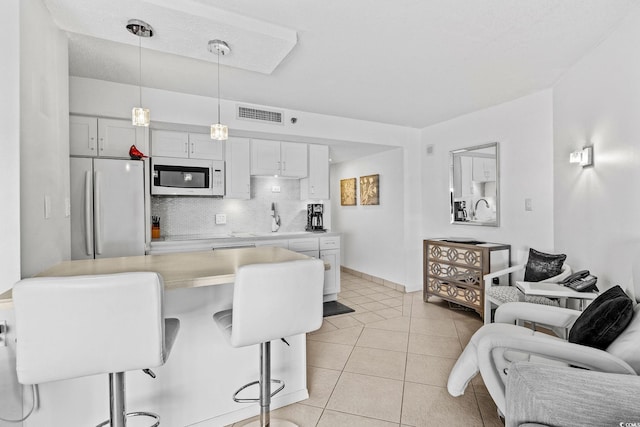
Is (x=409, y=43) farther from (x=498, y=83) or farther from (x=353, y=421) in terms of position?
(x=353, y=421)

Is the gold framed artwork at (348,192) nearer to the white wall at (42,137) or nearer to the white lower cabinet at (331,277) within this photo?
the white lower cabinet at (331,277)

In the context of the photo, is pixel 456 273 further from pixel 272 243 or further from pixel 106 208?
pixel 106 208

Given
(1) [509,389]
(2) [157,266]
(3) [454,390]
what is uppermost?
(2) [157,266]

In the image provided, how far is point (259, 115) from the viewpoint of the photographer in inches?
150

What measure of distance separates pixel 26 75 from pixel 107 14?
1.96ft

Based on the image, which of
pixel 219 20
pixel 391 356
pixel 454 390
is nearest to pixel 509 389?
pixel 454 390

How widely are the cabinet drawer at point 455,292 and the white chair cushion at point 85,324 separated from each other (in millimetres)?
3408

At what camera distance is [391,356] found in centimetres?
279

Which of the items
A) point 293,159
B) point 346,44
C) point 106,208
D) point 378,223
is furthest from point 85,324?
point 378,223

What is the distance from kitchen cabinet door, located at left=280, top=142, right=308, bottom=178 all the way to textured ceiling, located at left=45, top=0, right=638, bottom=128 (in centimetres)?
98

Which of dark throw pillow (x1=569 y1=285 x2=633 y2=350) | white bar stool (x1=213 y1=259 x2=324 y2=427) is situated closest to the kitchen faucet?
white bar stool (x1=213 y1=259 x2=324 y2=427)

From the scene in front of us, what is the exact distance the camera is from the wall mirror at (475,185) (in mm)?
3898

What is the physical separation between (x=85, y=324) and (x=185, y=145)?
305cm

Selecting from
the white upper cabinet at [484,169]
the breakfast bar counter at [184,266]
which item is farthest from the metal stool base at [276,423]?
the white upper cabinet at [484,169]
